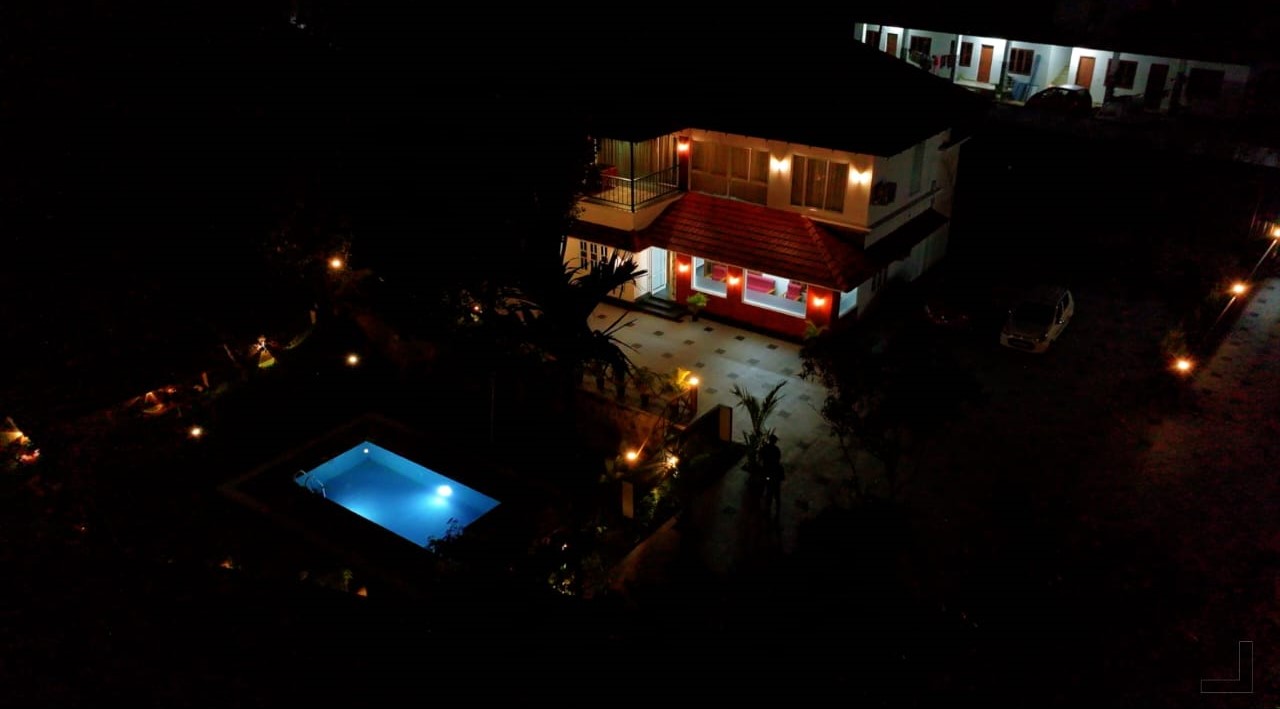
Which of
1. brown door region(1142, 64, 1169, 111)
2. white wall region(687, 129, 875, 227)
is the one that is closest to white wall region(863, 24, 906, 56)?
brown door region(1142, 64, 1169, 111)

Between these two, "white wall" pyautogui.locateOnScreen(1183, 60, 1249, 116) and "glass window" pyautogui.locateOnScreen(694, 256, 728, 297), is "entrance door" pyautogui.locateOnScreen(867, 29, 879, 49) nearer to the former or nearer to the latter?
"white wall" pyautogui.locateOnScreen(1183, 60, 1249, 116)

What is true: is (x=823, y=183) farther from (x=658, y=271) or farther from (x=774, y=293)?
(x=658, y=271)

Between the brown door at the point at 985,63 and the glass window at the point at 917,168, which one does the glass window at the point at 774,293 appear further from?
the brown door at the point at 985,63

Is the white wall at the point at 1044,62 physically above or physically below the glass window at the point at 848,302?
above

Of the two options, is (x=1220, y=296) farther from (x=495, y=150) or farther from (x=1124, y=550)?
(x=495, y=150)

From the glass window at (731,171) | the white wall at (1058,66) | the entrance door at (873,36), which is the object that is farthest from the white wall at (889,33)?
the glass window at (731,171)
